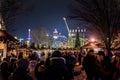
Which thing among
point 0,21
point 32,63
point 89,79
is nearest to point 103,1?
point 32,63

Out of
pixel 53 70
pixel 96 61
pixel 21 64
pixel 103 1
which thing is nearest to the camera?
pixel 21 64

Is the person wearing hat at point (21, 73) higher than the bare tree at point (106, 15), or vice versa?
the bare tree at point (106, 15)

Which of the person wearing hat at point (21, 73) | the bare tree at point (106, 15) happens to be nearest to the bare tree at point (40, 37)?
the bare tree at point (106, 15)

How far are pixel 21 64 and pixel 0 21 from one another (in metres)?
30.1

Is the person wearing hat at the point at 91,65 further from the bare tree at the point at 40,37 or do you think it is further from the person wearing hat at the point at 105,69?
the bare tree at the point at 40,37

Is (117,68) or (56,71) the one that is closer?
(56,71)

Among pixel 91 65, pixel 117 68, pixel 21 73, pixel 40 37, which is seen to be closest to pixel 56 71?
pixel 21 73

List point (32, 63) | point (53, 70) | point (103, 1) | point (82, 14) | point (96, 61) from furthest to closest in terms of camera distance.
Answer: point (82, 14) < point (103, 1) < point (32, 63) < point (96, 61) < point (53, 70)

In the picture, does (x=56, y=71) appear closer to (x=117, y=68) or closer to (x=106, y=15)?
(x=117, y=68)

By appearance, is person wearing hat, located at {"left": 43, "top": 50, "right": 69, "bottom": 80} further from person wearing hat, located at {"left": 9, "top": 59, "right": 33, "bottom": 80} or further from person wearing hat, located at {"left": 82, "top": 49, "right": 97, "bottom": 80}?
person wearing hat, located at {"left": 82, "top": 49, "right": 97, "bottom": 80}

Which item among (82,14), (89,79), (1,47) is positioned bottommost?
(89,79)

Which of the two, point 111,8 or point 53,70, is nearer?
point 53,70

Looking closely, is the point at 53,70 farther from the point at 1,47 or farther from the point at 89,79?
the point at 1,47

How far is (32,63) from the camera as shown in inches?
869
